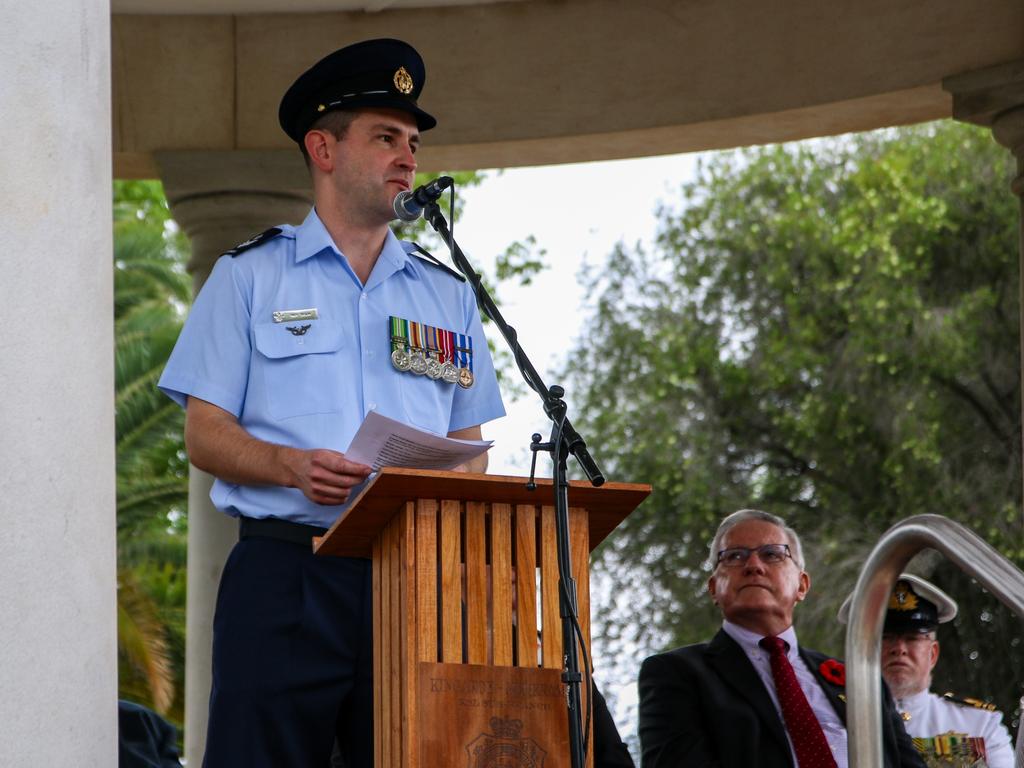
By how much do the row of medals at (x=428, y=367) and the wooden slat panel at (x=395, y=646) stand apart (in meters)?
0.90

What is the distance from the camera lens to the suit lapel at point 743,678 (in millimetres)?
7648

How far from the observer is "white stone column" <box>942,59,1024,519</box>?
9.09 meters

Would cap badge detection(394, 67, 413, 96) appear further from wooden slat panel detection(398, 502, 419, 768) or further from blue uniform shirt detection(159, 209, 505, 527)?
wooden slat panel detection(398, 502, 419, 768)

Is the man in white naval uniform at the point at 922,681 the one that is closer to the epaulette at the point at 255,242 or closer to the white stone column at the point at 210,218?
the white stone column at the point at 210,218

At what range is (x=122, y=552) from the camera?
25.7m

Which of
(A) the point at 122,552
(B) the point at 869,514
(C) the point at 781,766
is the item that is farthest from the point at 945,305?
(C) the point at 781,766

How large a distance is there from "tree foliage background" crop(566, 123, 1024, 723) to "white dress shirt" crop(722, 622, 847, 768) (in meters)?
17.9

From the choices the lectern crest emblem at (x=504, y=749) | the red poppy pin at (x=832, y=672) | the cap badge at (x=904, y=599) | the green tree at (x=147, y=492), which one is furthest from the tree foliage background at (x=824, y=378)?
the lectern crest emblem at (x=504, y=749)

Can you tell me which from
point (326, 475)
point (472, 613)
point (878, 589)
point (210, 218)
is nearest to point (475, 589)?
point (472, 613)

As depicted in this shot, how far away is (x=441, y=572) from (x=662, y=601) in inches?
948

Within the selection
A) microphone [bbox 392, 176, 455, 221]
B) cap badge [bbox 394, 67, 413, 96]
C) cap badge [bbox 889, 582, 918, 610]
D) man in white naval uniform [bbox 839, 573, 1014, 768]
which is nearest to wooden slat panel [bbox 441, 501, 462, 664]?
microphone [bbox 392, 176, 455, 221]

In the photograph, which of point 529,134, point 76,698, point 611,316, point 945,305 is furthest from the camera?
point 611,316

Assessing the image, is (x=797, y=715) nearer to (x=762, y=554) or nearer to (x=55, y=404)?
(x=762, y=554)

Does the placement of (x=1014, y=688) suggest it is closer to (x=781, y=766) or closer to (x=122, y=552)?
(x=122, y=552)
